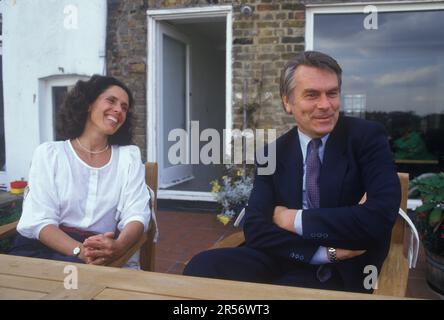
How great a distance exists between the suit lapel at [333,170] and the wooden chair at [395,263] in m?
0.12

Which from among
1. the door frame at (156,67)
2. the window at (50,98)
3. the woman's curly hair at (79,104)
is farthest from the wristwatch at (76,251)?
the window at (50,98)

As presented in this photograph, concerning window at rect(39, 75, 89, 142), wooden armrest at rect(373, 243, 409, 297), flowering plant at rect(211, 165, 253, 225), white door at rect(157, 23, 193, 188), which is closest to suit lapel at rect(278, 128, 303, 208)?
wooden armrest at rect(373, 243, 409, 297)

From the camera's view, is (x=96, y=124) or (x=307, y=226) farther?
(x=96, y=124)

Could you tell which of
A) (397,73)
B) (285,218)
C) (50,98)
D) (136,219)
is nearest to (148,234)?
(136,219)

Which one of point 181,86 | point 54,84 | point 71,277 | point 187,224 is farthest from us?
point 181,86

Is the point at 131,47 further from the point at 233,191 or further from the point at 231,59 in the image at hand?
the point at 233,191

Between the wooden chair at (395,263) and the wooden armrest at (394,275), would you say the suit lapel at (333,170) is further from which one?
the wooden armrest at (394,275)

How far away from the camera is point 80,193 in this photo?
1920 mm

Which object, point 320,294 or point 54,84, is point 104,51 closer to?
point 54,84

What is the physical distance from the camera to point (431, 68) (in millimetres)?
4516

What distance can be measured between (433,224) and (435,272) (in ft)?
1.09


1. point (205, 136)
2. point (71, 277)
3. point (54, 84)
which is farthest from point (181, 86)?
point (71, 277)

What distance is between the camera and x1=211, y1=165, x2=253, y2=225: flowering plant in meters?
4.36
